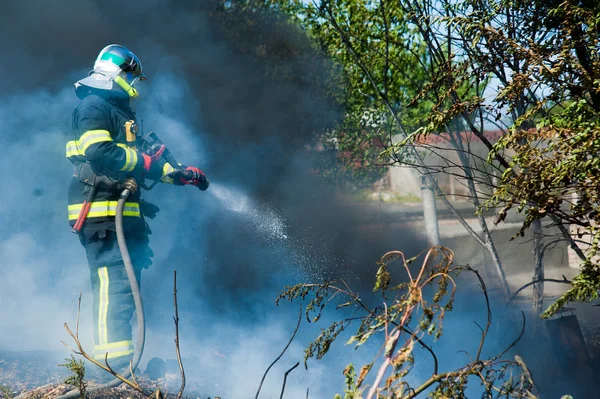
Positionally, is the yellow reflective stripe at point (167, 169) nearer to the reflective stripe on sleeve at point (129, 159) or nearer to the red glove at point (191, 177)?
the red glove at point (191, 177)

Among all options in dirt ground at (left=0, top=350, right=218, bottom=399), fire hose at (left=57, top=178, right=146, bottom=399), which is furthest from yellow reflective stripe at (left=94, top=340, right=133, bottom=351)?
dirt ground at (left=0, top=350, right=218, bottom=399)

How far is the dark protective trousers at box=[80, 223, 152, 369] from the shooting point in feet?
11.3

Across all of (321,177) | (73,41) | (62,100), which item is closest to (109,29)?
(73,41)

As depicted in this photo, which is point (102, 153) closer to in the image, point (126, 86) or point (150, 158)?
point (150, 158)

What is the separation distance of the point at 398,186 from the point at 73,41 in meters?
10.8

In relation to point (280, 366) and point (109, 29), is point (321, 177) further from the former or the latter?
point (280, 366)

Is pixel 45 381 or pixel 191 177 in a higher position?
pixel 191 177

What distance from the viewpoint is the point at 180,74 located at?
7430 millimetres

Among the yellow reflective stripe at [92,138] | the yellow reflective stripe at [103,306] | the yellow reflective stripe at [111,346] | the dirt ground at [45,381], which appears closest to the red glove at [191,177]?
the yellow reflective stripe at [92,138]

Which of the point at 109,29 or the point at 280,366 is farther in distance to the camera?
the point at 109,29

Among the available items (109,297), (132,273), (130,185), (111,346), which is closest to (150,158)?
(130,185)

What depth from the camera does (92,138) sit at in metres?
3.53

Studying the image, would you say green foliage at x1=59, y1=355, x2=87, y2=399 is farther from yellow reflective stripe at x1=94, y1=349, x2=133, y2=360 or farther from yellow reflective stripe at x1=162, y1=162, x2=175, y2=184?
yellow reflective stripe at x1=162, y1=162, x2=175, y2=184

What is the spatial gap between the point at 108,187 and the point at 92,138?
35cm
